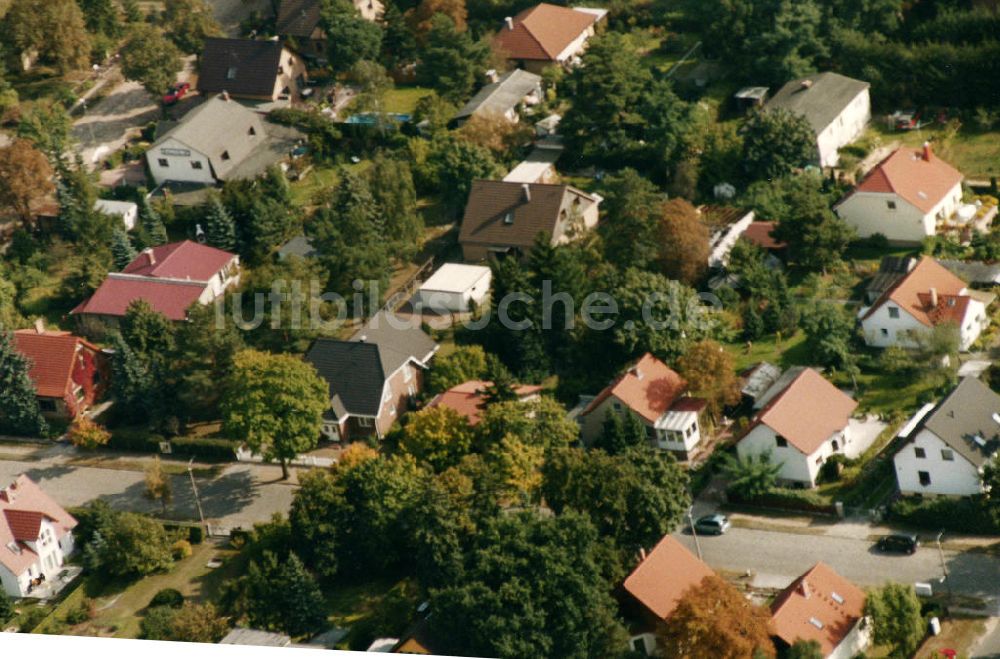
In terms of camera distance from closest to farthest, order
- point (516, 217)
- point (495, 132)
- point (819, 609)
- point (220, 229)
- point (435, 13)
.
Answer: point (819, 609), point (516, 217), point (220, 229), point (495, 132), point (435, 13)

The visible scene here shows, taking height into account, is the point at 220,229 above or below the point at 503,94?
below

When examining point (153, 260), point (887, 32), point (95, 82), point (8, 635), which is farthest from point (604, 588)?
point (95, 82)

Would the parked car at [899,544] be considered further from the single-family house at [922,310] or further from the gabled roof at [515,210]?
the gabled roof at [515,210]

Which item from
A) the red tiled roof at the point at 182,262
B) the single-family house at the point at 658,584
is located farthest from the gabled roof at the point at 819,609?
the red tiled roof at the point at 182,262

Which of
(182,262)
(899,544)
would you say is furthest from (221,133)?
(899,544)

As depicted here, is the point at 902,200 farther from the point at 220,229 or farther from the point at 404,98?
the point at 220,229

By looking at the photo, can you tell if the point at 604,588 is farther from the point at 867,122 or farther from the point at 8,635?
the point at 867,122
